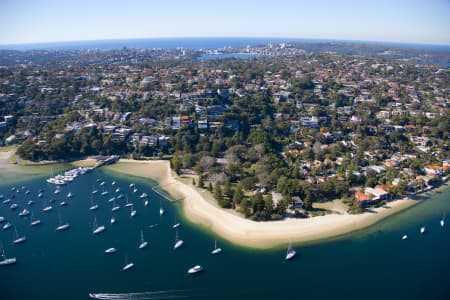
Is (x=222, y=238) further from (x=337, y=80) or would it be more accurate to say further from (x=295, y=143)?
(x=337, y=80)

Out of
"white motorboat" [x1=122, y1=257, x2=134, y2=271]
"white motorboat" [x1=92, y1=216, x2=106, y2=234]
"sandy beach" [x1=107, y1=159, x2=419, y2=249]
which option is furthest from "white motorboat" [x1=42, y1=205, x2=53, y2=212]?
"white motorboat" [x1=122, y1=257, x2=134, y2=271]

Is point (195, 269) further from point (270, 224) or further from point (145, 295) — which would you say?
point (270, 224)

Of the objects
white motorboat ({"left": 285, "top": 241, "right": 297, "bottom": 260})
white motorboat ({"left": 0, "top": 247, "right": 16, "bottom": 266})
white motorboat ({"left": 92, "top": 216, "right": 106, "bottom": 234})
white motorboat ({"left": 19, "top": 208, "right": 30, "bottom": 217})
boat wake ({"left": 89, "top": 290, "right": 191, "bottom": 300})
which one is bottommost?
boat wake ({"left": 89, "top": 290, "right": 191, "bottom": 300})

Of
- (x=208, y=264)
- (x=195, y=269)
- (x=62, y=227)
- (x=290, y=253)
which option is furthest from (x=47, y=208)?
(x=290, y=253)

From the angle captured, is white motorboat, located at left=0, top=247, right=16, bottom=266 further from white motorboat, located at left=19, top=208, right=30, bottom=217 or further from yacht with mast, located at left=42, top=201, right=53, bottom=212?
yacht with mast, located at left=42, top=201, right=53, bottom=212

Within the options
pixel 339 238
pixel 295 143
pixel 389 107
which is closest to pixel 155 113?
pixel 295 143
